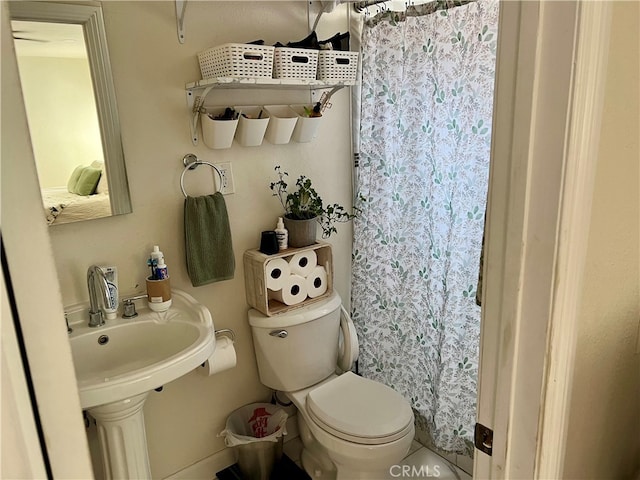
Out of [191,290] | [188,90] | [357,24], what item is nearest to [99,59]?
[188,90]

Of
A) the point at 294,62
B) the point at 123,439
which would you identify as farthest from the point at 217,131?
the point at 123,439

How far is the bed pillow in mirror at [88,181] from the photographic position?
1662 mm

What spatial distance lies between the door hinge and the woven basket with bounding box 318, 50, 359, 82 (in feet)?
4.74

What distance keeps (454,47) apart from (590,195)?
50.1 inches

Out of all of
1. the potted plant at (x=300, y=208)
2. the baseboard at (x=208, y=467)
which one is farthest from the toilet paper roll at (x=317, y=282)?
the baseboard at (x=208, y=467)

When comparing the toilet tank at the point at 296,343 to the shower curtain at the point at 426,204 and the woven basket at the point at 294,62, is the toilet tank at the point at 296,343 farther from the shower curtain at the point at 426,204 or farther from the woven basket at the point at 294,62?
the woven basket at the point at 294,62

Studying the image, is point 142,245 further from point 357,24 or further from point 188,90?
point 357,24

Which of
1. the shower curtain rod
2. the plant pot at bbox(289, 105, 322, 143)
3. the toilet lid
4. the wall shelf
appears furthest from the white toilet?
the shower curtain rod

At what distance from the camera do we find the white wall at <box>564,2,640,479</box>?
0.73 meters

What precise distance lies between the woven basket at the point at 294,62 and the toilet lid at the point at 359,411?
126 cm

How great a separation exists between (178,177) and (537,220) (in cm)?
143

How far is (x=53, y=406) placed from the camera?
21.7 inches

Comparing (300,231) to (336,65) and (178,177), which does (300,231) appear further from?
(336,65)

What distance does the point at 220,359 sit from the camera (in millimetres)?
1889
